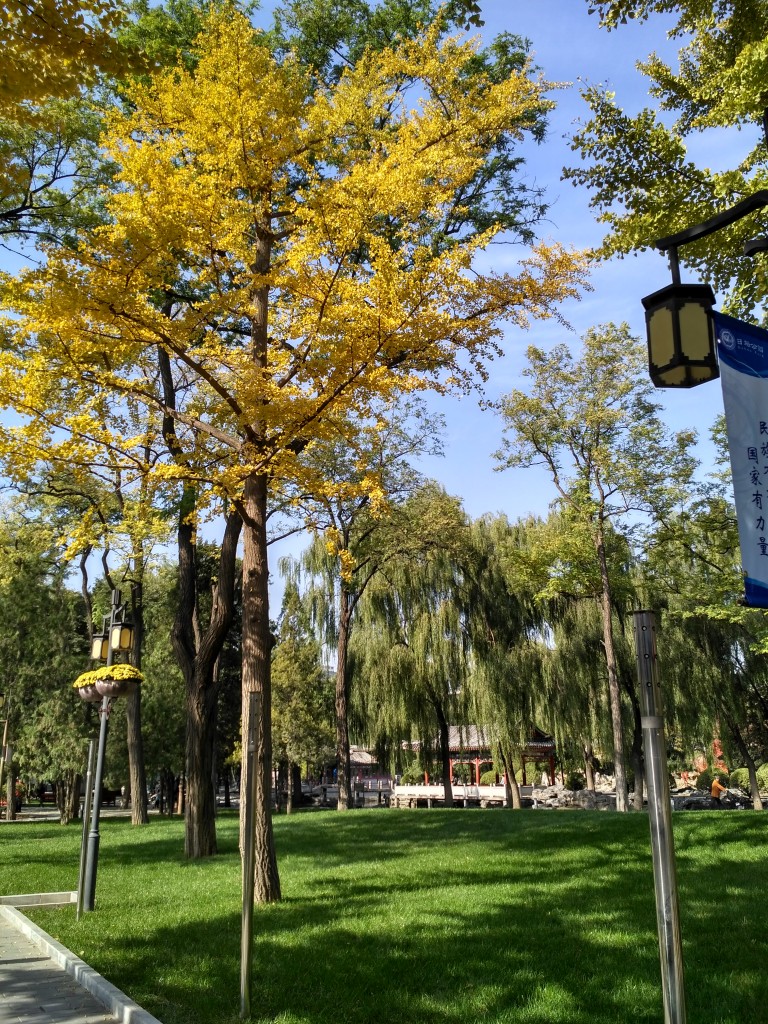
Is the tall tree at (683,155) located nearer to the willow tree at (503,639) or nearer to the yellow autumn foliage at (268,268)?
the yellow autumn foliage at (268,268)

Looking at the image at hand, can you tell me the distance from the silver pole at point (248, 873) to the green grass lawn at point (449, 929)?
0.61 ft

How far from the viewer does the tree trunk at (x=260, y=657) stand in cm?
908

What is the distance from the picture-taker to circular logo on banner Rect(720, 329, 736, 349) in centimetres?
386

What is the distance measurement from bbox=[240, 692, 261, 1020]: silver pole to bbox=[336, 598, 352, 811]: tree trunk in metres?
19.0

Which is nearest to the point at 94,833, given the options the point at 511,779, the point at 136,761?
the point at 136,761

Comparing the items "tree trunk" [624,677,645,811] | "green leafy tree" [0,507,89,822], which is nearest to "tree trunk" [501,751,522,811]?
"tree trunk" [624,677,645,811]

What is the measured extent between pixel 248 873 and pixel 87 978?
178cm

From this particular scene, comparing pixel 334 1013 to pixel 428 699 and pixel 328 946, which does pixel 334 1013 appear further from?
pixel 428 699

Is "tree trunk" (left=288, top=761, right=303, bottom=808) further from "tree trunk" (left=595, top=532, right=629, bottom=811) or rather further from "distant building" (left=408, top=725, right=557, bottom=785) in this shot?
"tree trunk" (left=595, top=532, right=629, bottom=811)

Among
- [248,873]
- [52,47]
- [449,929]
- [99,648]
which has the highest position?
[52,47]

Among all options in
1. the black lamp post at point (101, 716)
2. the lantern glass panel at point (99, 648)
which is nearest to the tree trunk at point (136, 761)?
the black lamp post at point (101, 716)

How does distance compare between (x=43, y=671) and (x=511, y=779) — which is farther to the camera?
(x=43, y=671)

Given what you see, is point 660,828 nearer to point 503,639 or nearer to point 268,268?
point 268,268

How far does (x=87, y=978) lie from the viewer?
596cm
